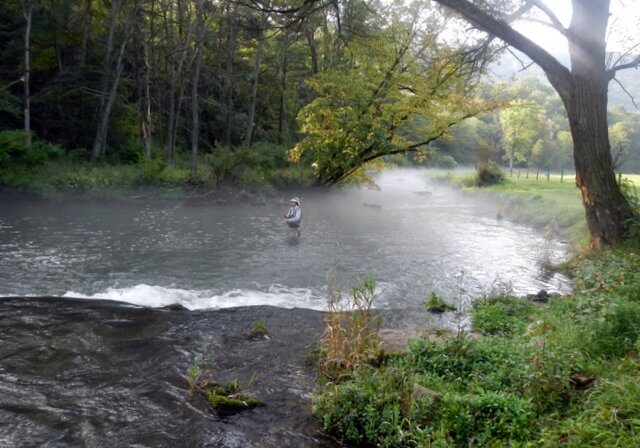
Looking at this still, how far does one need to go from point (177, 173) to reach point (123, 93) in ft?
31.5

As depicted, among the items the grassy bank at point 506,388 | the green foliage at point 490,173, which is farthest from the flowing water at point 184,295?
the green foliage at point 490,173

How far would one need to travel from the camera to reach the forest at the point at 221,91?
22250mm

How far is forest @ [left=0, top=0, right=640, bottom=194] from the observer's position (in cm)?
2225

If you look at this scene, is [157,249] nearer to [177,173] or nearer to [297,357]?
[297,357]

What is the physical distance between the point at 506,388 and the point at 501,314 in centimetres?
351

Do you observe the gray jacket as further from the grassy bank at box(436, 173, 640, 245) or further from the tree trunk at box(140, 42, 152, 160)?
the tree trunk at box(140, 42, 152, 160)

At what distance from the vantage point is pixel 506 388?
15.5 feet

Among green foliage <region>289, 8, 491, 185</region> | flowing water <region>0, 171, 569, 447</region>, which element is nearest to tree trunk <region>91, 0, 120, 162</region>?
flowing water <region>0, 171, 569, 447</region>

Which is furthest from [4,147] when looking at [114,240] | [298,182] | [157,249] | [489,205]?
[489,205]

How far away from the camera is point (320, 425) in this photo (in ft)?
16.1

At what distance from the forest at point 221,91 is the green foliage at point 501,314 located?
9.51 m

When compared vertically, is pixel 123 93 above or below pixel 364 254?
above

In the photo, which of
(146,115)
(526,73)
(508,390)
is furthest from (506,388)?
(526,73)

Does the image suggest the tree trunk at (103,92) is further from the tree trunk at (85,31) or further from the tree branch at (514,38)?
the tree branch at (514,38)
